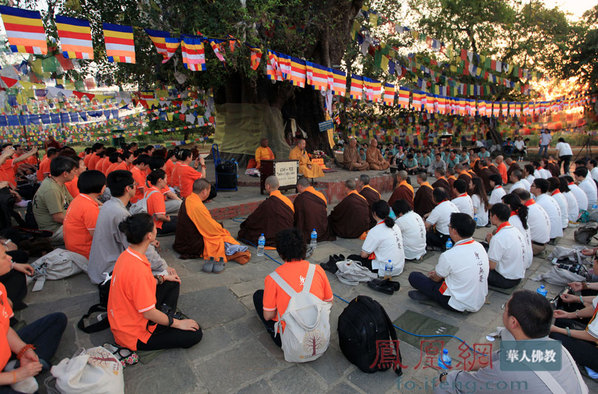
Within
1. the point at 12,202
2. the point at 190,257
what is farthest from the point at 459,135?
the point at 12,202

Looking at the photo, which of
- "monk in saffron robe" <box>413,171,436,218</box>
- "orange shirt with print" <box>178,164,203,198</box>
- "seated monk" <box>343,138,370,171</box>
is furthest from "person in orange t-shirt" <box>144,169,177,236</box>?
"seated monk" <box>343,138,370,171</box>

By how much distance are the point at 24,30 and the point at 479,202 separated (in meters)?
8.69

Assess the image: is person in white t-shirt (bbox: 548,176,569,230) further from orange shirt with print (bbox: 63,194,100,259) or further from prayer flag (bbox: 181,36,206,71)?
orange shirt with print (bbox: 63,194,100,259)

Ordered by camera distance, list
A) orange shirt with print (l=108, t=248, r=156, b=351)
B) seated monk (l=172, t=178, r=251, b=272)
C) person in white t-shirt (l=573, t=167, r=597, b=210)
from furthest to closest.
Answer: person in white t-shirt (l=573, t=167, r=597, b=210) < seated monk (l=172, t=178, r=251, b=272) < orange shirt with print (l=108, t=248, r=156, b=351)

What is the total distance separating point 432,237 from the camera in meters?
5.86

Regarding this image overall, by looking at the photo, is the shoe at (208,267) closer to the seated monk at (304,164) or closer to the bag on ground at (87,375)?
the bag on ground at (87,375)

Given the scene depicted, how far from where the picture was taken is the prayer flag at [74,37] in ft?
15.8

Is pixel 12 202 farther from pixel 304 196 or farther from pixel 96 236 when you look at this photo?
pixel 304 196

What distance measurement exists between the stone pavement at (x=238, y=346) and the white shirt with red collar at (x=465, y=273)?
0.21 meters

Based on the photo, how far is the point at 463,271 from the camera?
342cm

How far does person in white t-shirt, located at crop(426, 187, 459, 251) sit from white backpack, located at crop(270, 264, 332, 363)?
3.77 m

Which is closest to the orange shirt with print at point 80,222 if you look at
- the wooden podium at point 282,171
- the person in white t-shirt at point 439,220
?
the wooden podium at point 282,171

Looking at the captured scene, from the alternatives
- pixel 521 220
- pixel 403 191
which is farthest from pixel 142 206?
pixel 521 220

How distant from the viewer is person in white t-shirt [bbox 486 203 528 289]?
12.9 ft
